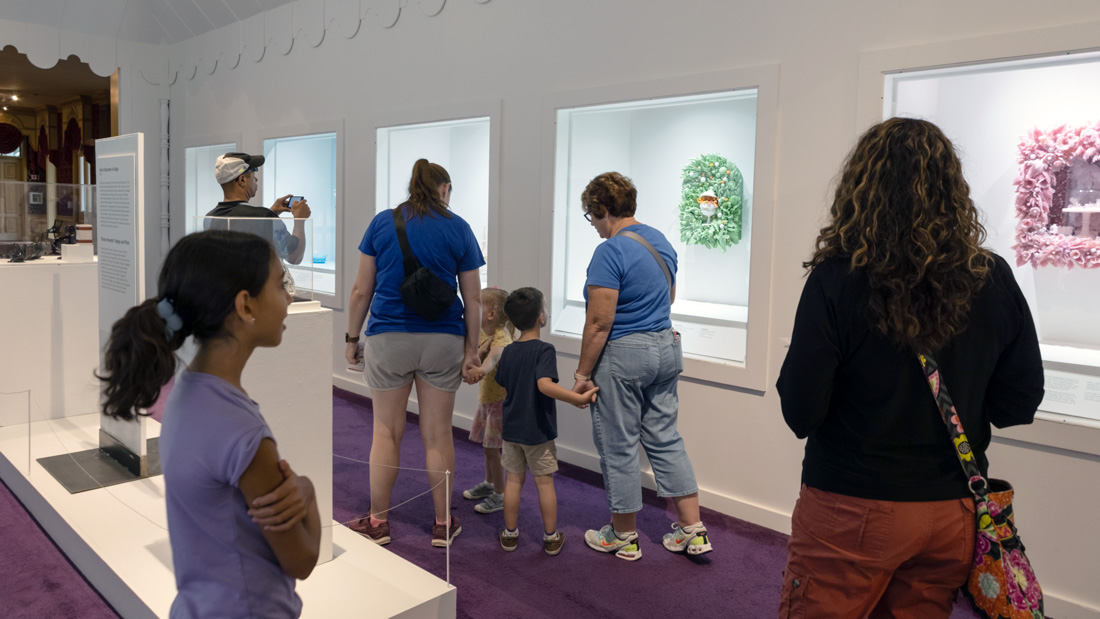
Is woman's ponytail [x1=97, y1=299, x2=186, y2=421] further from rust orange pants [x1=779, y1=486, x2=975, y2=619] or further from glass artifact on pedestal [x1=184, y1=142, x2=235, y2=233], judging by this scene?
glass artifact on pedestal [x1=184, y1=142, x2=235, y2=233]

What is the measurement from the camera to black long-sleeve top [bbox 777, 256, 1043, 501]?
→ 155 centimetres

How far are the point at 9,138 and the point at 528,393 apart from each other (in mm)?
11700

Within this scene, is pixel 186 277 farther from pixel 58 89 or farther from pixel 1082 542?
pixel 58 89

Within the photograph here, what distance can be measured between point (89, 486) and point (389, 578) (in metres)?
1.81

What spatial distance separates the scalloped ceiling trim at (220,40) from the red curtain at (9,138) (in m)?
4.28

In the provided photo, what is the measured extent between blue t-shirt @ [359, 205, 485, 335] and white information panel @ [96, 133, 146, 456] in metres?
1.12

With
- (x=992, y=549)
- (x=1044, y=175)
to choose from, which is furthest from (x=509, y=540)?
(x=1044, y=175)

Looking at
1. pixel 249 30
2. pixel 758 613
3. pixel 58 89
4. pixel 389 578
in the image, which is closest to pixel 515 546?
pixel 389 578

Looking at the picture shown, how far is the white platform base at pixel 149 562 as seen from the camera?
8.69ft

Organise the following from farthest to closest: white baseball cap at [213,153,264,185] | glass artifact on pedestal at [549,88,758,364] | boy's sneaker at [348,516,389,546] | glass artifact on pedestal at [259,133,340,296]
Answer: glass artifact on pedestal at [259,133,340,296], glass artifact on pedestal at [549,88,758,364], boy's sneaker at [348,516,389,546], white baseball cap at [213,153,264,185]

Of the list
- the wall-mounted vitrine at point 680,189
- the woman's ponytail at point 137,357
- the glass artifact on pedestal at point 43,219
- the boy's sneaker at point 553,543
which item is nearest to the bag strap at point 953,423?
the woman's ponytail at point 137,357

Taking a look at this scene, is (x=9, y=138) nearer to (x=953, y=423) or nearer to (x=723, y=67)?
(x=723, y=67)

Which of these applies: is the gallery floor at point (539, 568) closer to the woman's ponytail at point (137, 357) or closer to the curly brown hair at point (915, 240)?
the woman's ponytail at point (137, 357)

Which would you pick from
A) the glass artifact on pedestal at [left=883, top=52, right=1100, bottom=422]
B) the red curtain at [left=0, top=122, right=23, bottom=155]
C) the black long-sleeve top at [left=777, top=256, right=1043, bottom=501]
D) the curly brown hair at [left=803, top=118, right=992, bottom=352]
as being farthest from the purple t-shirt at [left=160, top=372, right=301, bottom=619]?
the red curtain at [left=0, top=122, right=23, bottom=155]
